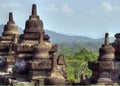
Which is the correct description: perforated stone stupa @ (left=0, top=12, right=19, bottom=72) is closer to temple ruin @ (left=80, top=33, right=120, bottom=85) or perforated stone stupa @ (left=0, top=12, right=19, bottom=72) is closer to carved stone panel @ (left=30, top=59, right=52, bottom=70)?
carved stone panel @ (left=30, top=59, right=52, bottom=70)

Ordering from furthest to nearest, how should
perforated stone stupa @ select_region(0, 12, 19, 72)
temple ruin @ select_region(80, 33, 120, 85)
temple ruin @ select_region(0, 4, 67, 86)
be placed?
perforated stone stupa @ select_region(0, 12, 19, 72) → temple ruin @ select_region(0, 4, 67, 86) → temple ruin @ select_region(80, 33, 120, 85)

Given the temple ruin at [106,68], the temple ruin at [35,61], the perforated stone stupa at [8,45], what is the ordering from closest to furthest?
the temple ruin at [106,68] < the temple ruin at [35,61] < the perforated stone stupa at [8,45]

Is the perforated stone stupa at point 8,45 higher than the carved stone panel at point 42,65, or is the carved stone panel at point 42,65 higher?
the perforated stone stupa at point 8,45

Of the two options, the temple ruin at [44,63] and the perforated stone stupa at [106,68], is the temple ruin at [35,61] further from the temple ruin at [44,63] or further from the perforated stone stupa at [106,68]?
the perforated stone stupa at [106,68]

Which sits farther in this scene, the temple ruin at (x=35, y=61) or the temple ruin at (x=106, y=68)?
the temple ruin at (x=35, y=61)

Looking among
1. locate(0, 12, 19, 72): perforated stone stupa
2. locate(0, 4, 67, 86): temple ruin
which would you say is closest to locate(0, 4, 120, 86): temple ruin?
locate(0, 4, 67, 86): temple ruin

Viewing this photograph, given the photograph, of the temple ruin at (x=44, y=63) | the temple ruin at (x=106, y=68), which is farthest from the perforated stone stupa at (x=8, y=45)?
the temple ruin at (x=106, y=68)

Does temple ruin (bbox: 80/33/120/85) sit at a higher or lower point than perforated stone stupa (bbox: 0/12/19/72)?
lower

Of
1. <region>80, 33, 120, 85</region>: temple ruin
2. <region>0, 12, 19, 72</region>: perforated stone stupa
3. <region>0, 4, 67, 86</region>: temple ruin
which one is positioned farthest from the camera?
<region>0, 12, 19, 72</region>: perforated stone stupa

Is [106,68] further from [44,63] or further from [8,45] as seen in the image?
[8,45]

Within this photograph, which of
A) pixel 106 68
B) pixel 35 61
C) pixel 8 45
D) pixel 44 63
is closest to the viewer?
pixel 106 68

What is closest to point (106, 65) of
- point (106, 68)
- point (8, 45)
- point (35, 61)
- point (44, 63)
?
point (106, 68)

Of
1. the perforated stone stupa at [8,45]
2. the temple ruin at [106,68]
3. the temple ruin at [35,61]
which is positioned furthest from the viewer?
the perforated stone stupa at [8,45]

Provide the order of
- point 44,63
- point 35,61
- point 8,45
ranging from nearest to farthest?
point 44,63 < point 35,61 < point 8,45
